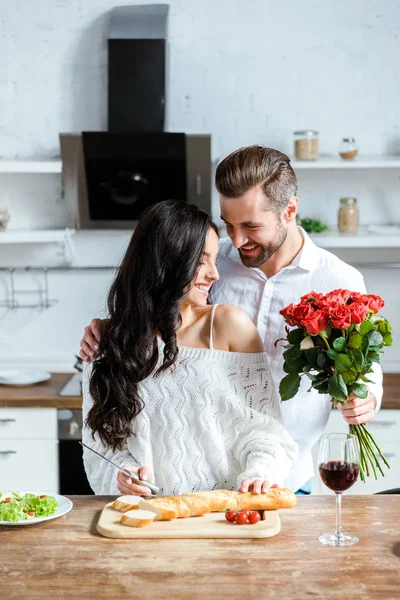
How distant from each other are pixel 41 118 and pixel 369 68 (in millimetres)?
1731

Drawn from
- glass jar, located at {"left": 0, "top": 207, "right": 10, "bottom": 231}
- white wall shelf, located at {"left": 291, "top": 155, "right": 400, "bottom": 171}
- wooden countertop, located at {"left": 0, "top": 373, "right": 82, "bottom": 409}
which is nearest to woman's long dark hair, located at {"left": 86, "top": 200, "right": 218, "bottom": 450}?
wooden countertop, located at {"left": 0, "top": 373, "right": 82, "bottom": 409}

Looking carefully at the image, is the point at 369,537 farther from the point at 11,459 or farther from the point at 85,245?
the point at 85,245

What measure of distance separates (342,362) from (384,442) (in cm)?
222

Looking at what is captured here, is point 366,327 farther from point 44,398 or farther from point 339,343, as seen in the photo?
point 44,398

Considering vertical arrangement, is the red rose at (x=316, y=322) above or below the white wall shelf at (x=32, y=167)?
below

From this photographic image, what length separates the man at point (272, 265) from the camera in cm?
263

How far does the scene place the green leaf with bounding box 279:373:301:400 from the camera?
221cm

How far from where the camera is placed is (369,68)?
15.1 feet

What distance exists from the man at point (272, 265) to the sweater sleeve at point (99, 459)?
150 mm

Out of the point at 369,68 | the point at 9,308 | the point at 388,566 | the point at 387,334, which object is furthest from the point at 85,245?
the point at 388,566

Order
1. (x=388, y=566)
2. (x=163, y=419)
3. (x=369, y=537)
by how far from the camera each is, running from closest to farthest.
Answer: (x=388, y=566) → (x=369, y=537) → (x=163, y=419)

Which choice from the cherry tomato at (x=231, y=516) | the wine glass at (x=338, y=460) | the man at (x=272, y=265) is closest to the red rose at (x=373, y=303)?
the wine glass at (x=338, y=460)

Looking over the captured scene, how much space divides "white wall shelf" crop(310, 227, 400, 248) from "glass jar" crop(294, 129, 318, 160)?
15.5 inches

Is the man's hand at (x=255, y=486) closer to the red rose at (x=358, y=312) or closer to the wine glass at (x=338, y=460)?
the wine glass at (x=338, y=460)
